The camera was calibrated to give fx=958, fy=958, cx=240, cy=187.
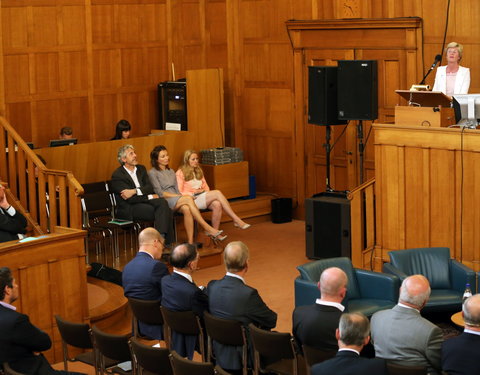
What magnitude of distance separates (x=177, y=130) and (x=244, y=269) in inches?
251

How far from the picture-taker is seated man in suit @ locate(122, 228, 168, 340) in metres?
6.89

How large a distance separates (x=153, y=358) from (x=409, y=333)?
5.01 ft

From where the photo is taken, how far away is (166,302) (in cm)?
664

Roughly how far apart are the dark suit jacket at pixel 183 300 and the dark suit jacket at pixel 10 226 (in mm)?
2111

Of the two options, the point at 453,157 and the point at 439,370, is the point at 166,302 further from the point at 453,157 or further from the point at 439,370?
the point at 453,157

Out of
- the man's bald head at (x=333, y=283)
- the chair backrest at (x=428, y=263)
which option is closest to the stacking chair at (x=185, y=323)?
the man's bald head at (x=333, y=283)

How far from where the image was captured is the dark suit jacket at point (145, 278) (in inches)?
271

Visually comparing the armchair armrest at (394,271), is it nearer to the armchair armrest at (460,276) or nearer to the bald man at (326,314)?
the armchair armrest at (460,276)

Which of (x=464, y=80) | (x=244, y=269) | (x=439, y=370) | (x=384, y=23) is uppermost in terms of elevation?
(x=384, y=23)

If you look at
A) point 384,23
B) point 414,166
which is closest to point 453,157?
point 414,166

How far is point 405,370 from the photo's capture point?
5074mm

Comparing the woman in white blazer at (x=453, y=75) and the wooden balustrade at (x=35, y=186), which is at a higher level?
the woman in white blazer at (x=453, y=75)

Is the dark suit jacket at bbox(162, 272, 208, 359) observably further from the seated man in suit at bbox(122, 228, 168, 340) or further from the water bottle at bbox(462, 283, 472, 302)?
the water bottle at bbox(462, 283, 472, 302)

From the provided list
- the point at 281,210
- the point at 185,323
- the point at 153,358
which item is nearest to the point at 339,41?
the point at 281,210
